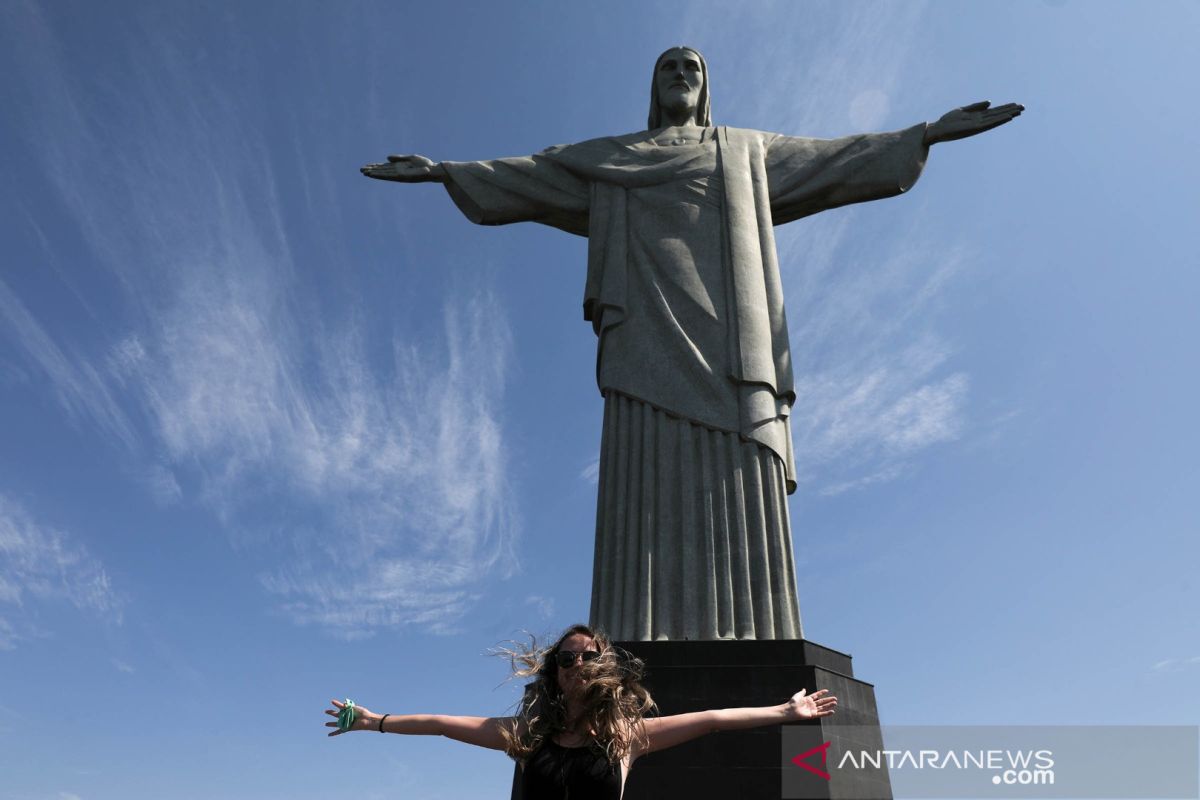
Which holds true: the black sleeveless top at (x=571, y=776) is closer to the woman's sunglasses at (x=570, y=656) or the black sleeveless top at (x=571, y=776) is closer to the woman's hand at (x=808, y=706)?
the woman's sunglasses at (x=570, y=656)

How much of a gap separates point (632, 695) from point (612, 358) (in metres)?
6.22

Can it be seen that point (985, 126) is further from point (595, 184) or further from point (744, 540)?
point (744, 540)

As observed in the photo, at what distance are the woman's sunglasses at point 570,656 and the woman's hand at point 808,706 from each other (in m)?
0.75

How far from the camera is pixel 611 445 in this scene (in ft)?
29.7

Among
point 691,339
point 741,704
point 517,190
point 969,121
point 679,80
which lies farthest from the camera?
point 679,80

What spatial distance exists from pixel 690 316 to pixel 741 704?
4.03 m

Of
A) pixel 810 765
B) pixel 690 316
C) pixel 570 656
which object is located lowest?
pixel 570 656

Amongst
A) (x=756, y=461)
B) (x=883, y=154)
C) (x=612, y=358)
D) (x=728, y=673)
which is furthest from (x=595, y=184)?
(x=728, y=673)

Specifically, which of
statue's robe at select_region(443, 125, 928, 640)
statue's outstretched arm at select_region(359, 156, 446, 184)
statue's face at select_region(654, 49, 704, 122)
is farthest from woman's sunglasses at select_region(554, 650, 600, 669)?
statue's face at select_region(654, 49, 704, 122)

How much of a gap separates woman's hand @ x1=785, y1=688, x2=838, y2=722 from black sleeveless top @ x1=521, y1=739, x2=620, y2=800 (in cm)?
68

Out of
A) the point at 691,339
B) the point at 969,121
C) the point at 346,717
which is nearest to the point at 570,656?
the point at 346,717

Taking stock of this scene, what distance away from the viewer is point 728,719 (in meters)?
3.35

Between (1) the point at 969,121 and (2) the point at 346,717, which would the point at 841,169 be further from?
(2) the point at 346,717

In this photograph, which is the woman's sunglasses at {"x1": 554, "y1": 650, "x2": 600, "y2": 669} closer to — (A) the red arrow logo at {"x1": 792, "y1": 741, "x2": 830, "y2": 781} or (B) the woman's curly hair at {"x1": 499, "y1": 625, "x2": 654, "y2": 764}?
(B) the woman's curly hair at {"x1": 499, "y1": 625, "x2": 654, "y2": 764}
